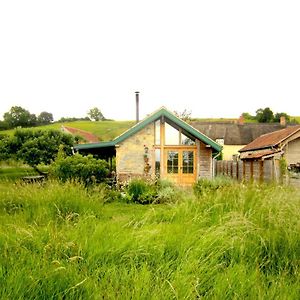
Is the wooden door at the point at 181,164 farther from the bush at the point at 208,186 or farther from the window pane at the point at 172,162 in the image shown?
the bush at the point at 208,186

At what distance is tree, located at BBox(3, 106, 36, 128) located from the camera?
6412cm

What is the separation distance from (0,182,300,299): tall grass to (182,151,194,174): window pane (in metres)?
14.5

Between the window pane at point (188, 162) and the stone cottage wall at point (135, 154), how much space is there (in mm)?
1756

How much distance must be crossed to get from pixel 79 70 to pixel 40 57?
6661 mm

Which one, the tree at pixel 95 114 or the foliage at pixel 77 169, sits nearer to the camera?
the foliage at pixel 77 169

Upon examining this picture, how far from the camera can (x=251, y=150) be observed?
32750 mm

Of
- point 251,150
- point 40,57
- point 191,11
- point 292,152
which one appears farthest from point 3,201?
point 251,150

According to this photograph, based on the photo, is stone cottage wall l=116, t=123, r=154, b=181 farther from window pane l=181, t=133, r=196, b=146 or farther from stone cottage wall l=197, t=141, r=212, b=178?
stone cottage wall l=197, t=141, r=212, b=178

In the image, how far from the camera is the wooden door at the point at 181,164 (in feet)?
66.3

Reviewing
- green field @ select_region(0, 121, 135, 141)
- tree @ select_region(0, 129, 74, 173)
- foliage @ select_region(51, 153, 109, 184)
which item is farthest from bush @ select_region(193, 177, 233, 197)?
green field @ select_region(0, 121, 135, 141)

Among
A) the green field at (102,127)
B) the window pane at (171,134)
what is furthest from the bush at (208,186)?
the green field at (102,127)

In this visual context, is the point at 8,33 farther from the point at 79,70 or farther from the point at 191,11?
the point at 79,70

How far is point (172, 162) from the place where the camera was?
20.3 m

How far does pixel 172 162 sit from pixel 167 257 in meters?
16.6
